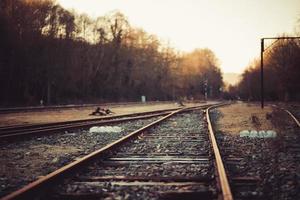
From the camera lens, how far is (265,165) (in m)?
6.74

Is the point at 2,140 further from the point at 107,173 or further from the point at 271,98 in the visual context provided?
the point at 271,98

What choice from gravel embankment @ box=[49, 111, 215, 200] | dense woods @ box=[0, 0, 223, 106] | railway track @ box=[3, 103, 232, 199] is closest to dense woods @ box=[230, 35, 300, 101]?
→ dense woods @ box=[0, 0, 223, 106]

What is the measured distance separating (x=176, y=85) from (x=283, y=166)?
79.0m

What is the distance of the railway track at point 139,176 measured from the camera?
15.0ft

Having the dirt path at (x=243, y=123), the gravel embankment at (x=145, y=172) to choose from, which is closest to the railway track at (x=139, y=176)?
the gravel embankment at (x=145, y=172)

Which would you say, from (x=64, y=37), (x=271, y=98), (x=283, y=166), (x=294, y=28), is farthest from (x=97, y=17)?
(x=283, y=166)

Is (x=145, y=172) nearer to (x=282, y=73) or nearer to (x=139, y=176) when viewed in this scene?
(x=139, y=176)

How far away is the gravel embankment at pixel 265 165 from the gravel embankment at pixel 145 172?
19.2 inches

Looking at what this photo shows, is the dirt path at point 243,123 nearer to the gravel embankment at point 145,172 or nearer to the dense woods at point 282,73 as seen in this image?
the gravel embankment at point 145,172

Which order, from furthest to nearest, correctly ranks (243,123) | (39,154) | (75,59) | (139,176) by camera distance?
1. (75,59)
2. (243,123)
3. (39,154)
4. (139,176)

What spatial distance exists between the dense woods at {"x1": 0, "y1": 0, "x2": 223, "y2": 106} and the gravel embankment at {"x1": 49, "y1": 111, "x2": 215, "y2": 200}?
1189 inches

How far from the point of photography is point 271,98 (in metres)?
77.2

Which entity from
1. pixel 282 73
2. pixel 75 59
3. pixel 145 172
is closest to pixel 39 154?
pixel 145 172

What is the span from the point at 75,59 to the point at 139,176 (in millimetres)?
45373
